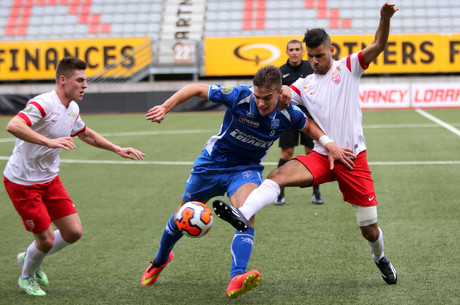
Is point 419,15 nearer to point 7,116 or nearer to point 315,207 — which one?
point 7,116

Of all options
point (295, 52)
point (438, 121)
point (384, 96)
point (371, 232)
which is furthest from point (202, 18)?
point (371, 232)

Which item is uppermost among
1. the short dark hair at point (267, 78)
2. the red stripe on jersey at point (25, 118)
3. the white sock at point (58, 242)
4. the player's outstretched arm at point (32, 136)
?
the short dark hair at point (267, 78)

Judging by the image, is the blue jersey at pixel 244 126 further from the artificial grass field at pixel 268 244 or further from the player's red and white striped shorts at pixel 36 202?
the player's red and white striped shorts at pixel 36 202

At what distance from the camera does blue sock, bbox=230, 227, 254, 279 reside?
523 centimetres

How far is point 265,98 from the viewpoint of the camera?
524cm

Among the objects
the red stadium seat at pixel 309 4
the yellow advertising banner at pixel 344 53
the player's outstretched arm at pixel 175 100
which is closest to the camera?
the player's outstretched arm at pixel 175 100

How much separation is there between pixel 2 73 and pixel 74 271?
2426 cm

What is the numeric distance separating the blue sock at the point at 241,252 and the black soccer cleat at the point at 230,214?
0.44m

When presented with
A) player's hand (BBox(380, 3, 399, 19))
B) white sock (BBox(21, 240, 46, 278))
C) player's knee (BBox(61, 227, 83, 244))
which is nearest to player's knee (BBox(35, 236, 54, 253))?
white sock (BBox(21, 240, 46, 278))

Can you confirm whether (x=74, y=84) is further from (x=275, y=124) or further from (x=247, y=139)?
(x=275, y=124)

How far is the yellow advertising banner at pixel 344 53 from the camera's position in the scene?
2703cm

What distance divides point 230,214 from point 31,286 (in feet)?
6.82

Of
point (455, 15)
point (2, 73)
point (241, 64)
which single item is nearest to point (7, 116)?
point (2, 73)

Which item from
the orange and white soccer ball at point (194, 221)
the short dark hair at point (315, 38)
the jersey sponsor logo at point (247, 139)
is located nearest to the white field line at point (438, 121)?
the short dark hair at point (315, 38)
